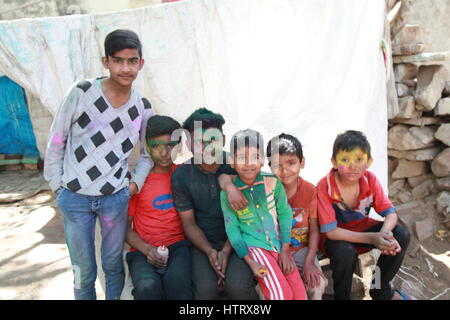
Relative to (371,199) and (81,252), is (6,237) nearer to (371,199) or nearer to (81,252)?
(81,252)

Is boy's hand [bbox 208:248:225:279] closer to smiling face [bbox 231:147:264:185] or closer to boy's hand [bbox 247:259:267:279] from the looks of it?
boy's hand [bbox 247:259:267:279]

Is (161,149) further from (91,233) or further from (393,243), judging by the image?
(393,243)

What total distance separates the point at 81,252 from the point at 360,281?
5.67 feet

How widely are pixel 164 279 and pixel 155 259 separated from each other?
12 centimetres

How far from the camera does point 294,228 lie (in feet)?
6.07

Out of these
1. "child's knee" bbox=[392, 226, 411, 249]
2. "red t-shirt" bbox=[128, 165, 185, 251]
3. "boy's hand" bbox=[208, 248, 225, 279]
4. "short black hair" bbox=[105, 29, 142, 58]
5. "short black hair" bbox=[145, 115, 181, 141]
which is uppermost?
"short black hair" bbox=[105, 29, 142, 58]

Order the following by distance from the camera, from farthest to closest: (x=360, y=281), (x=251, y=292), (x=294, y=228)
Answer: (x=360, y=281)
(x=294, y=228)
(x=251, y=292)

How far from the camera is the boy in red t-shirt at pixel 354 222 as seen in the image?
172 centimetres

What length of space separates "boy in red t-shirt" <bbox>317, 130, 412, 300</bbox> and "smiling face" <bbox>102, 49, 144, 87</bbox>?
1.16m

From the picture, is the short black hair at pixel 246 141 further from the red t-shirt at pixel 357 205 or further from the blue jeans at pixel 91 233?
the blue jeans at pixel 91 233

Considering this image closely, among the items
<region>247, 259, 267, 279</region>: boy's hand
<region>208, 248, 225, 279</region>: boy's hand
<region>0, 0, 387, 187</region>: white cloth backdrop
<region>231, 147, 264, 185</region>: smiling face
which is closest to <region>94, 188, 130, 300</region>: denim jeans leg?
<region>208, 248, 225, 279</region>: boy's hand

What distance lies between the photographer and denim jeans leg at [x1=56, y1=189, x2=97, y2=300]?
1.66m

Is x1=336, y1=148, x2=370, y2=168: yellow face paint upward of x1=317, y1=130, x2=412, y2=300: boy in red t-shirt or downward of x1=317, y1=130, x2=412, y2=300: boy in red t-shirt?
upward
